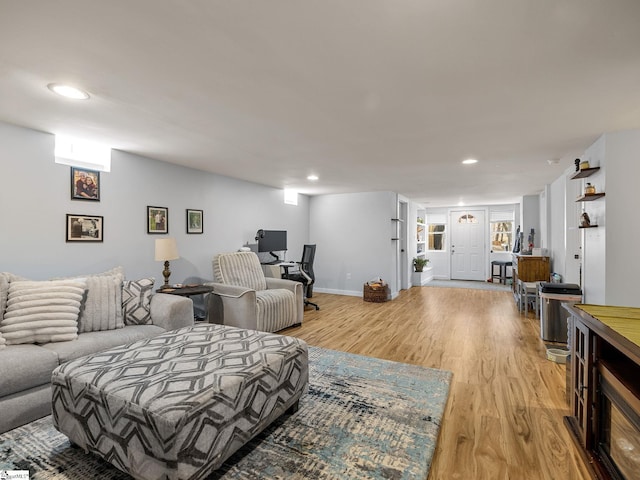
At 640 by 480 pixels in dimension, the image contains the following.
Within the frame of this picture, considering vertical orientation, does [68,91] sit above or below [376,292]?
above

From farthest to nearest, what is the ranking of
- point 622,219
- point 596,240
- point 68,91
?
point 596,240
point 622,219
point 68,91

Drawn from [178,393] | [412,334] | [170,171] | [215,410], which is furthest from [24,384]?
[412,334]

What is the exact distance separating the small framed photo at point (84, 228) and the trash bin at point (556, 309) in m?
5.09

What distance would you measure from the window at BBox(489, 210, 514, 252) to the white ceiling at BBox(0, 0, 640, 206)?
6081 mm

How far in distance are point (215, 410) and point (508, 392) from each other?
2.25 metres

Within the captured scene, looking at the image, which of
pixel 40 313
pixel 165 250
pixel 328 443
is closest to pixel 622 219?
pixel 328 443

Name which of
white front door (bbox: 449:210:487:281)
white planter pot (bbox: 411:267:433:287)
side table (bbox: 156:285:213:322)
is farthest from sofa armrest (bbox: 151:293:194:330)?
white front door (bbox: 449:210:487:281)

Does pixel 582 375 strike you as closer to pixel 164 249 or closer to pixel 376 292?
pixel 164 249

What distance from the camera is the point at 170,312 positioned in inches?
109

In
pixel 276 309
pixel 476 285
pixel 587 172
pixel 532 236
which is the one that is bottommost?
pixel 476 285

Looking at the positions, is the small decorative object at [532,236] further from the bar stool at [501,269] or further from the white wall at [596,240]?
the white wall at [596,240]

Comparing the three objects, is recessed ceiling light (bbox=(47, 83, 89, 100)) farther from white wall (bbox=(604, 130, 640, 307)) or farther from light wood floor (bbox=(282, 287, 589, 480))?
white wall (bbox=(604, 130, 640, 307))

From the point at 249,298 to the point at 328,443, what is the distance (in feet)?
6.65

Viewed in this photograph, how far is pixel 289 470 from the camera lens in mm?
1609
